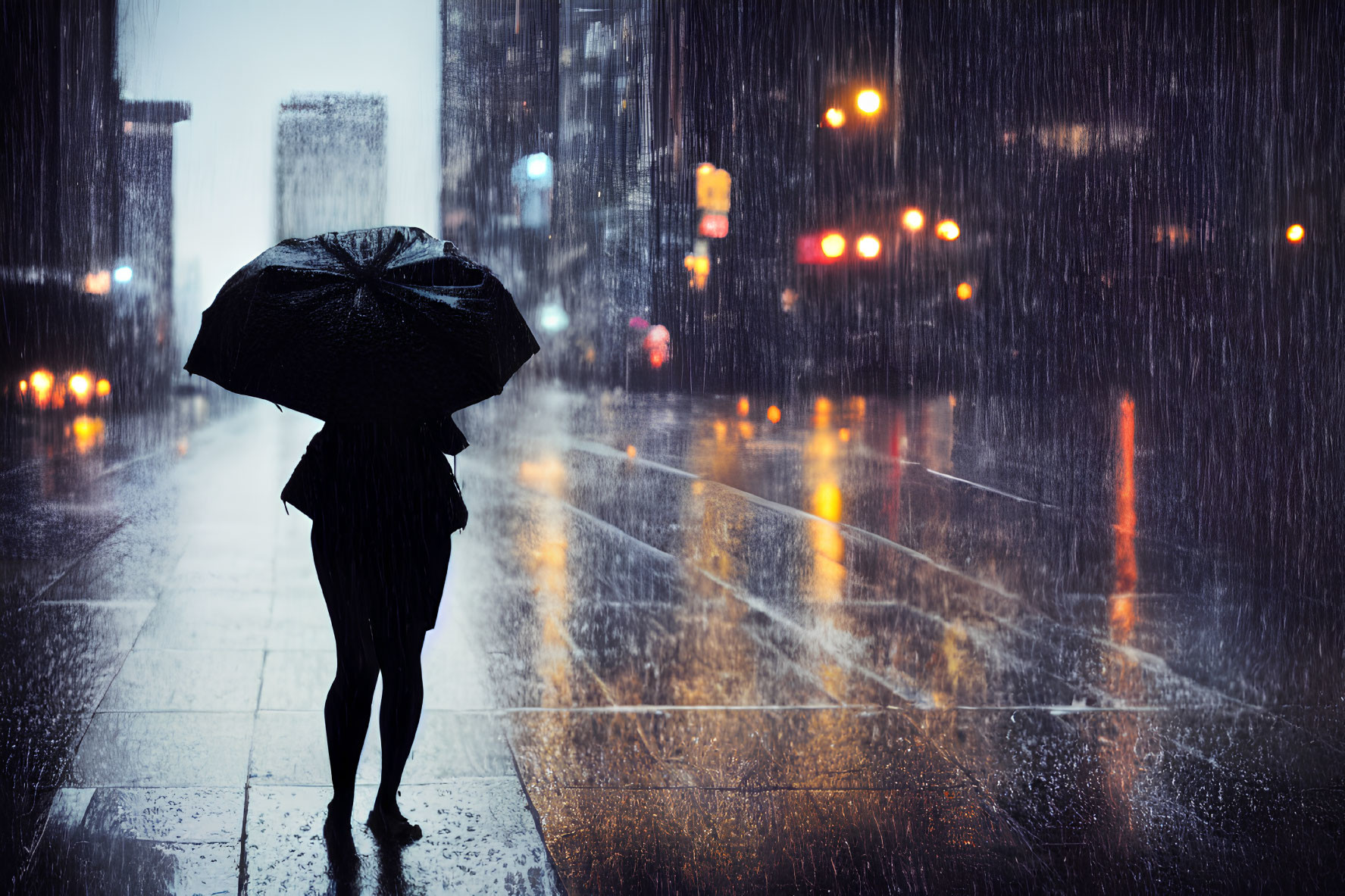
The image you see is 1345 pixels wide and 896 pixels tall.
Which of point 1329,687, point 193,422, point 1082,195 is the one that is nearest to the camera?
point 1329,687

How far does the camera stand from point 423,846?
362 cm

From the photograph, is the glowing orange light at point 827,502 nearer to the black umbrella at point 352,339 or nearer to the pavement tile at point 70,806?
the pavement tile at point 70,806

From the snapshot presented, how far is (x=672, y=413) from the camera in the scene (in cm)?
2695

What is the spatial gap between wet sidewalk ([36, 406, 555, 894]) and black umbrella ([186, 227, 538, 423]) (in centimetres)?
135

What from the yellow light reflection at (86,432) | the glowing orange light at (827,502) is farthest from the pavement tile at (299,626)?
the yellow light reflection at (86,432)

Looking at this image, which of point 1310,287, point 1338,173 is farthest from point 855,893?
point 1310,287

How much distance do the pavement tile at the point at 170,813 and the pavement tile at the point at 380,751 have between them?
21 centimetres

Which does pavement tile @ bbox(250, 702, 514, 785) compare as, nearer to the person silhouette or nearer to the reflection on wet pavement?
the reflection on wet pavement

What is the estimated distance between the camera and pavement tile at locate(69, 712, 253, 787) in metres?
4.11

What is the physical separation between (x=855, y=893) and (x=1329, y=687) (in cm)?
335

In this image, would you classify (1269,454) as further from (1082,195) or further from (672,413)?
(1082,195)

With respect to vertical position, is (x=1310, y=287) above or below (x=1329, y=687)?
above

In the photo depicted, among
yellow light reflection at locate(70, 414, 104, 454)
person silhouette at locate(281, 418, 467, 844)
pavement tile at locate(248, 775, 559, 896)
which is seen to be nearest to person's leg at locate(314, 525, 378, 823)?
person silhouette at locate(281, 418, 467, 844)

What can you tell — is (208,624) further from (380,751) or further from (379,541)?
(379,541)
